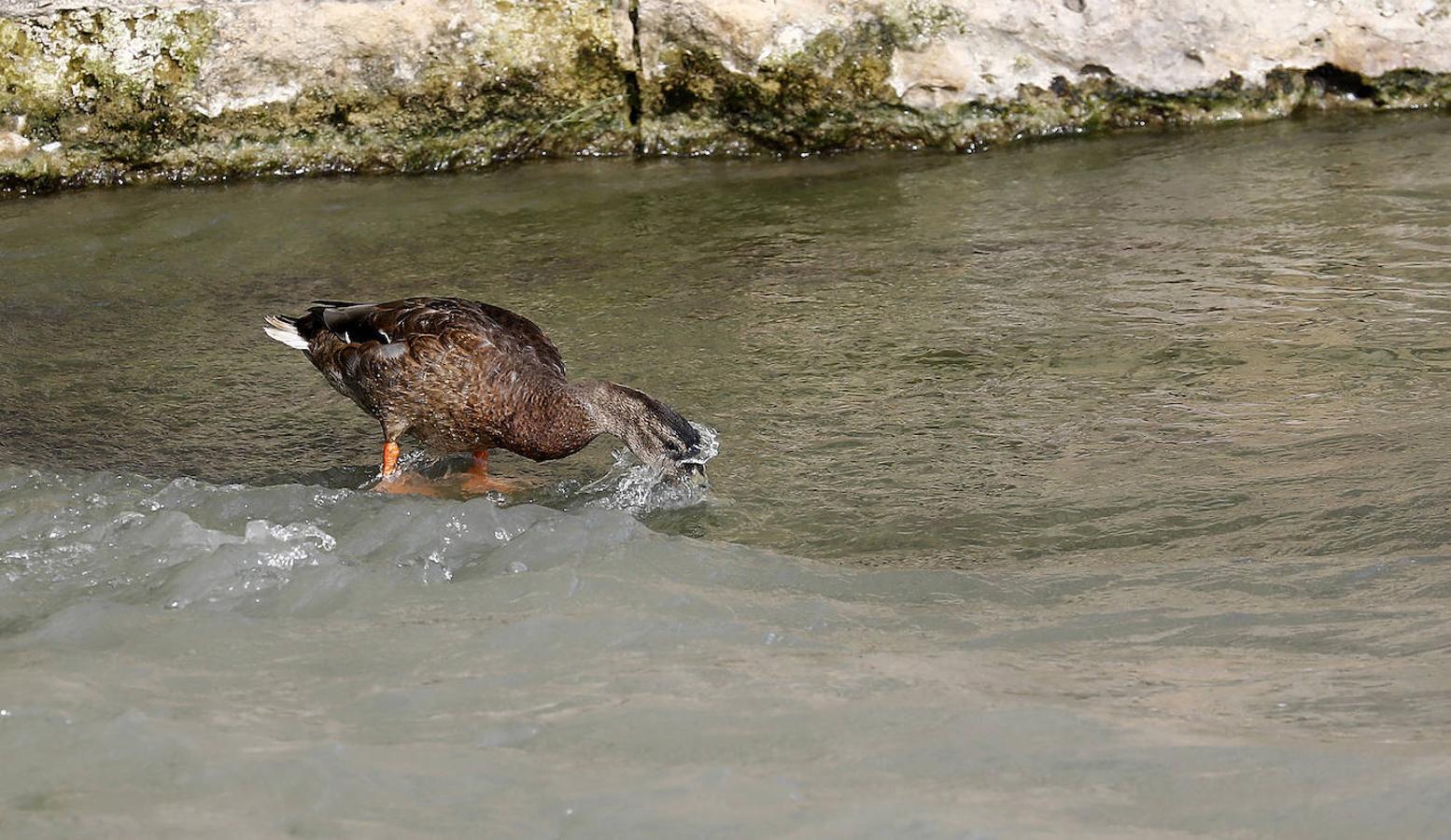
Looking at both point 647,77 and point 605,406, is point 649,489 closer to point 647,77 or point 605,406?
point 605,406

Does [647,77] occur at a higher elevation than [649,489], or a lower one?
higher

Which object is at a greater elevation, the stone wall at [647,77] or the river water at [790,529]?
the stone wall at [647,77]

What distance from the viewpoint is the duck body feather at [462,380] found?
504cm

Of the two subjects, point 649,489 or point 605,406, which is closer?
point 649,489

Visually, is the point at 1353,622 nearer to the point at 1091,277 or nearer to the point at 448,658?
the point at 448,658

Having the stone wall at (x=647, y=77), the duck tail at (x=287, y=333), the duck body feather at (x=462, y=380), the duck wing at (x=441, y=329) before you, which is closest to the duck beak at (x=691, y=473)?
the duck body feather at (x=462, y=380)

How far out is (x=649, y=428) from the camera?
489 centimetres

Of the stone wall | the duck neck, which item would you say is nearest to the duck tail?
the duck neck

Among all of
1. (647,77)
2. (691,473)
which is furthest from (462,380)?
(647,77)

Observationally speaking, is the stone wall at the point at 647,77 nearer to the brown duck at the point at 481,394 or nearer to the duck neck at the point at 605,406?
the brown duck at the point at 481,394

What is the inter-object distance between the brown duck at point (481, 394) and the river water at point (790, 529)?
216 mm

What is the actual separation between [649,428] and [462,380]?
0.65 metres

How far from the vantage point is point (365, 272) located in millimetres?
7414

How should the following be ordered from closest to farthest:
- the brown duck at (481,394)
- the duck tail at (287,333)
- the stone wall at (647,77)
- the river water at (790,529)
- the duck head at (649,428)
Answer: the river water at (790,529)
the duck head at (649,428)
the brown duck at (481,394)
the duck tail at (287,333)
the stone wall at (647,77)
